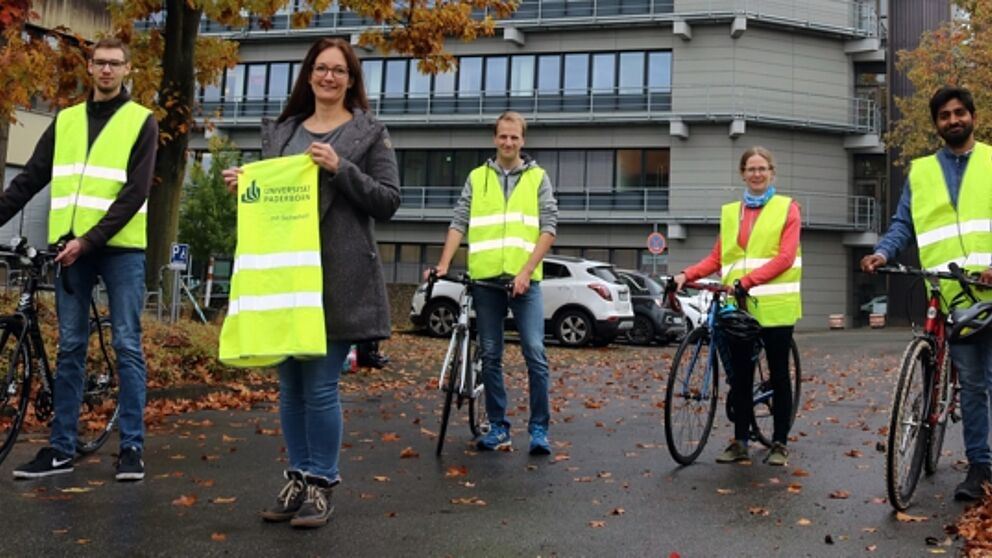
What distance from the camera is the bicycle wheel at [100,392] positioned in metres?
6.76

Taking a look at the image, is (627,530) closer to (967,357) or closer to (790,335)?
(967,357)

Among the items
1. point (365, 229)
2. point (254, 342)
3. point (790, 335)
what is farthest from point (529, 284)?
point (254, 342)

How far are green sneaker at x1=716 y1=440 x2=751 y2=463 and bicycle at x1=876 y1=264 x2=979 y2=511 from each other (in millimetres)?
1299

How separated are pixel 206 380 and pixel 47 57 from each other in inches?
179

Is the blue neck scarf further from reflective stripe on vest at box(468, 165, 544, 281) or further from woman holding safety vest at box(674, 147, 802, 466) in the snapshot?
reflective stripe on vest at box(468, 165, 544, 281)

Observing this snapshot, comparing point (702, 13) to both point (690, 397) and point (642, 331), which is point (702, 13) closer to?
point (642, 331)

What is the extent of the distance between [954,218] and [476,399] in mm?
3407

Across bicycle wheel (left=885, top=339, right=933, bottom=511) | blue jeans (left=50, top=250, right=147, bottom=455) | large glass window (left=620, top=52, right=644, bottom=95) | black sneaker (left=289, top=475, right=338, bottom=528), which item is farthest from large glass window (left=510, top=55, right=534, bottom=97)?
black sneaker (left=289, top=475, right=338, bottom=528)

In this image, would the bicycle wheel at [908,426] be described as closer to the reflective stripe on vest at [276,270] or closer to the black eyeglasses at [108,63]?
the reflective stripe on vest at [276,270]

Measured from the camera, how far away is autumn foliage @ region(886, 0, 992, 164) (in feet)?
118

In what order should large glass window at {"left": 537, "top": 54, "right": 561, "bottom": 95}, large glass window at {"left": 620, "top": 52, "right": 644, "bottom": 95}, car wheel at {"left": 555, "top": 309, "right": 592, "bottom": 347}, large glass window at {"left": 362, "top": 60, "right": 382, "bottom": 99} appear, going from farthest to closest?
large glass window at {"left": 362, "top": 60, "right": 382, "bottom": 99}, large glass window at {"left": 537, "top": 54, "right": 561, "bottom": 95}, large glass window at {"left": 620, "top": 52, "right": 644, "bottom": 95}, car wheel at {"left": 555, "top": 309, "right": 592, "bottom": 347}

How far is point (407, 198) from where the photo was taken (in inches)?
1754

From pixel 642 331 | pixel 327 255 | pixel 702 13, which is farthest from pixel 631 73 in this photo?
pixel 327 255

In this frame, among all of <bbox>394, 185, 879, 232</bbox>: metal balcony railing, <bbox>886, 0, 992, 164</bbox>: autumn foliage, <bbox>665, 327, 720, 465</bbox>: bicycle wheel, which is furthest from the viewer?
<bbox>394, 185, 879, 232</bbox>: metal balcony railing
